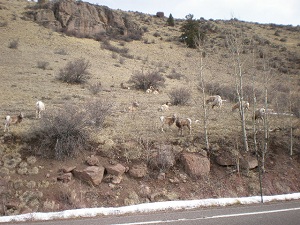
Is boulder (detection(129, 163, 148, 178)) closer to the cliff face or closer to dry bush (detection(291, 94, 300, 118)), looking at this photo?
dry bush (detection(291, 94, 300, 118))

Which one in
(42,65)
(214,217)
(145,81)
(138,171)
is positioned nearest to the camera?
(214,217)

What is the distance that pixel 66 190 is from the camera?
864 centimetres

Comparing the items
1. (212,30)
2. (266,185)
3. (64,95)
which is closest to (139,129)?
(266,185)

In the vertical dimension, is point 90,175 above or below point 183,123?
below

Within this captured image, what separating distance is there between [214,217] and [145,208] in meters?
1.91

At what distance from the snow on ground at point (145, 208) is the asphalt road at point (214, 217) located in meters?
0.30

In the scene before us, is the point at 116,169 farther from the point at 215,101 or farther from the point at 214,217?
the point at 215,101

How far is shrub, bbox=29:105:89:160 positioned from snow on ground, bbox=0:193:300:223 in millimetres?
2504

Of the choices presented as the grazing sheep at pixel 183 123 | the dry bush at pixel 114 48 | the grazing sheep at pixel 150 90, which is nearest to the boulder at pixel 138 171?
the grazing sheep at pixel 183 123

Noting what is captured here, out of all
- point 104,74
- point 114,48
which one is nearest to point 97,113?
point 104,74

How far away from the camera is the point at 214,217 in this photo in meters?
7.45

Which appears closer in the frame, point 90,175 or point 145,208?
point 145,208

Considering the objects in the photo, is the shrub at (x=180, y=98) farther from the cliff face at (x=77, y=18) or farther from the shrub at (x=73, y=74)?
the cliff face at (x=77, y=18)

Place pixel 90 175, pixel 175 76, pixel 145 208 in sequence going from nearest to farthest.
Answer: pixel 145 208 → pixel 90 175 → pixel 175 76
